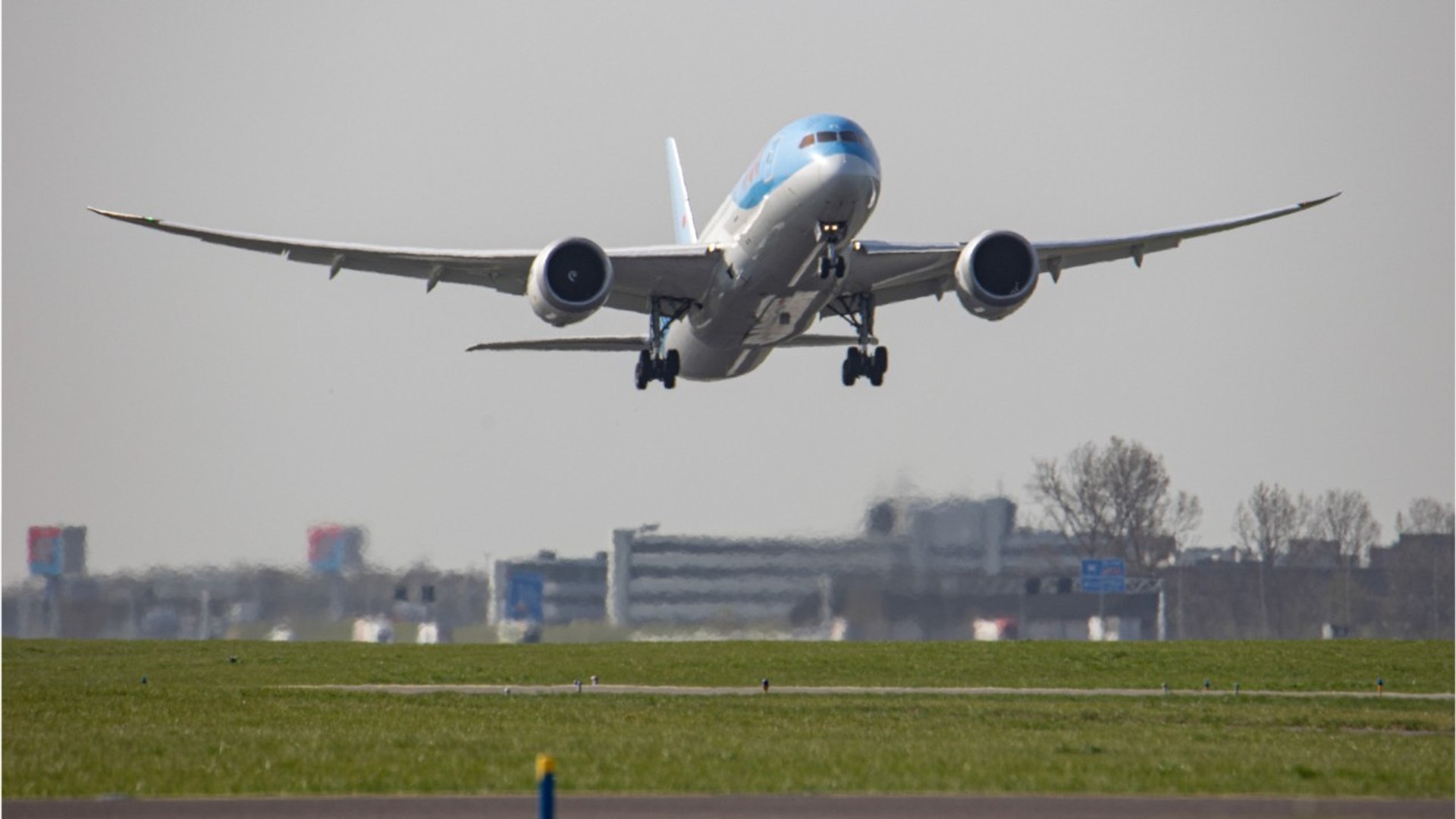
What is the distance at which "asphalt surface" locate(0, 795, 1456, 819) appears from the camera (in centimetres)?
1653

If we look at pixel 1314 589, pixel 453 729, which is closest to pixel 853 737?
pixel 453 729

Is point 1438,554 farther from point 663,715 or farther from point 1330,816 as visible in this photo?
point 1330,816

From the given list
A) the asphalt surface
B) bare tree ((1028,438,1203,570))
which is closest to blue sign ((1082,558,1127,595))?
bare tree ((1028,438,1203,570))

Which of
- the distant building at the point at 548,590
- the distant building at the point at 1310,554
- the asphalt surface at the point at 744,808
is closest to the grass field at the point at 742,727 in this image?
the asphalt surface at the point at 744,808

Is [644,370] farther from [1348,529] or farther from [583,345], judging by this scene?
[1348,529]

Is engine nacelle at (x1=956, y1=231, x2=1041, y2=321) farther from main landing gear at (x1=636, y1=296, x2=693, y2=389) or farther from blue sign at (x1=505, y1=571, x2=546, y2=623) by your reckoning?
blue sign at (x1=505, y1=571, x2=546, y2=623)

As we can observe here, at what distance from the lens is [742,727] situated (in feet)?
84.9

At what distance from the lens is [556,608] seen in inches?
2000

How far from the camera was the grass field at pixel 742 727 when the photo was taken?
1919 cm

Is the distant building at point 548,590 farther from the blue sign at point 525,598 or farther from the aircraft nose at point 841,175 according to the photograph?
the aircraft nose at point 841,175

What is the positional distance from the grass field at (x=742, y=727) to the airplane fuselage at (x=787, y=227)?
744 centimetres

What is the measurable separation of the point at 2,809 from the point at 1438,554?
6348cm

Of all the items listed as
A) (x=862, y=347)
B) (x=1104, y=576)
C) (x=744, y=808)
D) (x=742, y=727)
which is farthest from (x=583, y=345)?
(x=1104, y=576)

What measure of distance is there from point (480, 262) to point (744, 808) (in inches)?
842
